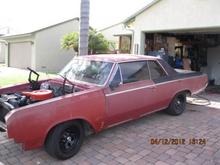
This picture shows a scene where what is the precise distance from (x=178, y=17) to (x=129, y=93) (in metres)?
5.74

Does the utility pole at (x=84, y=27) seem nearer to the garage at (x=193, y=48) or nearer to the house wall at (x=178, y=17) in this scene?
the house wall at (x=178, y=17)

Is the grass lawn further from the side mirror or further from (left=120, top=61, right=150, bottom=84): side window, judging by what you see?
the side mirror

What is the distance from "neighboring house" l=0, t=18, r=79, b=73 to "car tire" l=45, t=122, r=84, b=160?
16.0 metres

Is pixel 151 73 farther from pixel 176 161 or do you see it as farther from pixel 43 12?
pixel 43 12

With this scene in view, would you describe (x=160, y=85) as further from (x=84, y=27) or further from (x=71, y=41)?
(x=71, y=41)

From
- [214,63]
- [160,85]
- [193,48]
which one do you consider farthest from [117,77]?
[214,63]

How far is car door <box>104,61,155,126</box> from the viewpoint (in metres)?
4.96

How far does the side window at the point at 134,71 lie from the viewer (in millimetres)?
5371

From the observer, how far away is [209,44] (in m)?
13.5

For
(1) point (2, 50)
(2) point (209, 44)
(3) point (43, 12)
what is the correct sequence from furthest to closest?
(3) point (43, 12) → (1) point (2, 50) → (2) point (209, 44)

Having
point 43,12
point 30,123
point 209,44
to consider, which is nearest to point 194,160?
point 30,123

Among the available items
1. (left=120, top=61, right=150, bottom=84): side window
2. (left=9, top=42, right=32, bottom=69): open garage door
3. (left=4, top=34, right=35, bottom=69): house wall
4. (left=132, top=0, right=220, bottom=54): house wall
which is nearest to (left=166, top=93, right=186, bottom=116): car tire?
(left=120, top=61, right=150, bottom=84): side window

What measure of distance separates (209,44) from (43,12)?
40471mm
